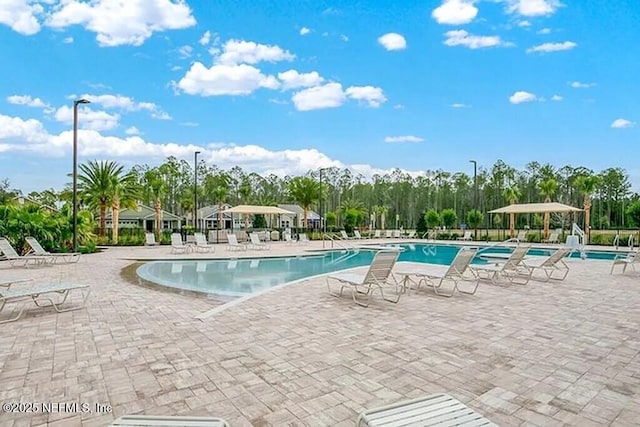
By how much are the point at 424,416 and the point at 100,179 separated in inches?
944

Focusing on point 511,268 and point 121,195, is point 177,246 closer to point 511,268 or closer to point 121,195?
point 121,195

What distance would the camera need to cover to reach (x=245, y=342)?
14.1ft

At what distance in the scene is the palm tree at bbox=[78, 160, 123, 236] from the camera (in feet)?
72.9

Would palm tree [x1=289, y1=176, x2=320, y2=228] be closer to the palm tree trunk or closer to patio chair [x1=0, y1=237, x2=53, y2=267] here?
the palm tree trunk

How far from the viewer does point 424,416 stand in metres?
1.97

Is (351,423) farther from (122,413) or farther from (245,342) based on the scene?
(245,342)

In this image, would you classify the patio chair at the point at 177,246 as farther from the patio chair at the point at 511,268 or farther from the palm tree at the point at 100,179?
the patio chair at the point at 511,268

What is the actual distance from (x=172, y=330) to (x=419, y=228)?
28.2 m

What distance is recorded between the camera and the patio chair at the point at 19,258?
1084 cm

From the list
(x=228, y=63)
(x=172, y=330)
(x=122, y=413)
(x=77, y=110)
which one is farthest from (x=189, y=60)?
(x=122, y=413)

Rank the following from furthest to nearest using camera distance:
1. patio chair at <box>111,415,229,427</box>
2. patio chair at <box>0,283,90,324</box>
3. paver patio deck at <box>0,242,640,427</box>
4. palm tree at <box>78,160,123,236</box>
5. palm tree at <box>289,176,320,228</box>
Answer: palm tree at <box>289,176,320,228</box> → palm tree at <box>78,160,123,236</box> → patio chair at <box>0,283,90,324</box> → paver patio deck at <box>0,242,640,427</box> → patio chair at <box>111,415,229,427</box>

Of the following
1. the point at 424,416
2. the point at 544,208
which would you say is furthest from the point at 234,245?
the point at 424,416

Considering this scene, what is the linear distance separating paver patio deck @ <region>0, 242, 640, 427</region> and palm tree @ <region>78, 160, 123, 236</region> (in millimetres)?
18310

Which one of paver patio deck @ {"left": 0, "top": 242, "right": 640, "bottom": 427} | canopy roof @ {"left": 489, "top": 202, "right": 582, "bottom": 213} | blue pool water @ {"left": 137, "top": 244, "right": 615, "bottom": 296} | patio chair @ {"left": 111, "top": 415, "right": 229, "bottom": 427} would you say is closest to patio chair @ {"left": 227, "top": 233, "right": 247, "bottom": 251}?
blue pool water @ {"left": 137, "top": 244, "right": 615, "bottom": 296}
